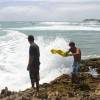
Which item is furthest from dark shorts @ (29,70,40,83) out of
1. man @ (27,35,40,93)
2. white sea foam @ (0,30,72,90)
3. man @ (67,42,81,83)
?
white sea foam @ (0,30,72,90)

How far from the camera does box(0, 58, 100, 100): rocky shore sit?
39.1ft

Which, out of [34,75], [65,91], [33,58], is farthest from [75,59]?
[33,58]

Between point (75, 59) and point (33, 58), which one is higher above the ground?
point (33, 58)

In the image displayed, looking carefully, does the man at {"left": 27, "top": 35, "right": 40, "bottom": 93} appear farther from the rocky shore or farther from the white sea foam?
the white sea foam

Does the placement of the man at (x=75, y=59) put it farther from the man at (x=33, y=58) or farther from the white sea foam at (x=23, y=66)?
the white sea foam at (x=23, y=66)

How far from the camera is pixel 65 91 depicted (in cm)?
1266

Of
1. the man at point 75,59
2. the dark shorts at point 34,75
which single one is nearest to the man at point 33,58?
the dark shorts at point 34,75

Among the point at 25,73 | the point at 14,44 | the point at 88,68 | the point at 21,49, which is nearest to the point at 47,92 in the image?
the point at 88,68

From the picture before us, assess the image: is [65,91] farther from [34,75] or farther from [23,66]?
[23,66]

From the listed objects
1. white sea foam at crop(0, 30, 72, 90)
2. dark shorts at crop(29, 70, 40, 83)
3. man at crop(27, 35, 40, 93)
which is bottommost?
white sea foam at crop(0, 30, 72, 90)

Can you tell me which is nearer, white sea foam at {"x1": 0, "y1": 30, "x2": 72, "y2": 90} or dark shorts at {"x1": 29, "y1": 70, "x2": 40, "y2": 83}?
dark shorts at {"x1": 29, "y1": 70, "x2": 40, "y2": 83}

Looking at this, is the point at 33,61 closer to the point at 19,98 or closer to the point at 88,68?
the point at 19,98

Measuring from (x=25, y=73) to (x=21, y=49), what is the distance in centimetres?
785

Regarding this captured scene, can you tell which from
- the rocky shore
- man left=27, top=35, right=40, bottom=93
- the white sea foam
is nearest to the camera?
man left=27, top=35, right=40, bottom=93
